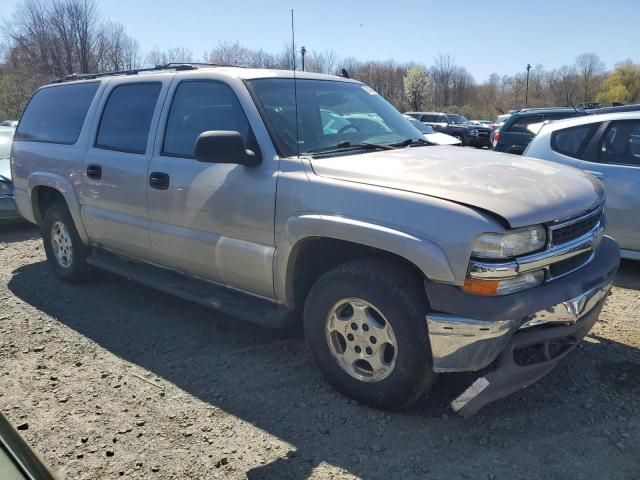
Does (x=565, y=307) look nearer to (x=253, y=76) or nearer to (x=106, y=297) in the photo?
(x=253, y=76)

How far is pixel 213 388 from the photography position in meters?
3.37

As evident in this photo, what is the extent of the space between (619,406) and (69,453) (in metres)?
2.97

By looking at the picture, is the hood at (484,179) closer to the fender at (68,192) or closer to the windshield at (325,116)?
the windshield at (325,116)

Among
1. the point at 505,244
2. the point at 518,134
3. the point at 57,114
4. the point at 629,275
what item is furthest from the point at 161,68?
the point at 518,134

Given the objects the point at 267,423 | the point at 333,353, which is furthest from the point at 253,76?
the point at 267,423

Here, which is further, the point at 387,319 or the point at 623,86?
the point at 623,86

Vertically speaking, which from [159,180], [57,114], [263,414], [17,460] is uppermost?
[57,114]

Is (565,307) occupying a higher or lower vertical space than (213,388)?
higher

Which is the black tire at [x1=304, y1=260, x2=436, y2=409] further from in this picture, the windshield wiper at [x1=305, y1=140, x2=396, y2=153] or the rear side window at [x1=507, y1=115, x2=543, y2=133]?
the rear side window at [x1=507, y1=115, x2=543, y2=133]

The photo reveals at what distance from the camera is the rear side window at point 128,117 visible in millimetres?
4191

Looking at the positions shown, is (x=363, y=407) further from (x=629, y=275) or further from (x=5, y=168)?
(x=5, y=168)

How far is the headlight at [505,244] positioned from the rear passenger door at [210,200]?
1280mm

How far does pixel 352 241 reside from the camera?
9.32ft

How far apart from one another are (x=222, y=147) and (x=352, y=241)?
37.9 inches
